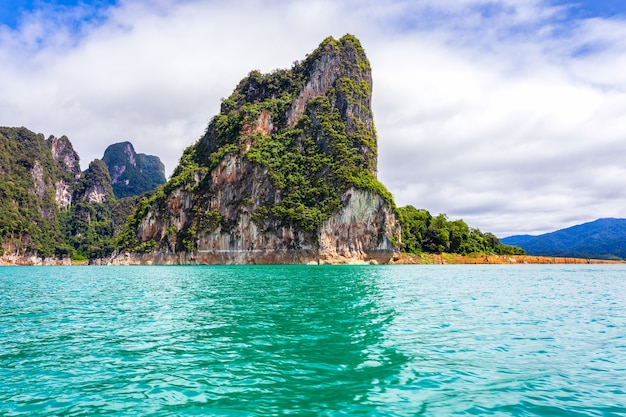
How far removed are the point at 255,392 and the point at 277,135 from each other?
131 m

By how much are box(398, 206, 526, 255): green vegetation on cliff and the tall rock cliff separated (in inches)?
501

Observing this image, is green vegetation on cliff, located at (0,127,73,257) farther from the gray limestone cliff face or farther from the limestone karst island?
the gray limestone cliff face

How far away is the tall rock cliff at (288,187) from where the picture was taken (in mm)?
113688

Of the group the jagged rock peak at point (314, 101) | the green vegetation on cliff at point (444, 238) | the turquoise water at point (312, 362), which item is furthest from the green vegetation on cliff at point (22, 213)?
the turquoise water at point (312, 362)

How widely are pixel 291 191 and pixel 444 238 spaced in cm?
4833

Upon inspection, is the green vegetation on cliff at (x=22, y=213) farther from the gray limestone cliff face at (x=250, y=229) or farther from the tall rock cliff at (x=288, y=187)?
the gray limestone cliff face at (x=250, y=229)

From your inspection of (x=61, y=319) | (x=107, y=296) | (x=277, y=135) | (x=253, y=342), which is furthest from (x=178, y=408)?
(x=277, y=135)

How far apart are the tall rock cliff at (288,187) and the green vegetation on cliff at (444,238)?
1273cm

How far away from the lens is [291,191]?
4793 inches

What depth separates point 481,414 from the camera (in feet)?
24.2

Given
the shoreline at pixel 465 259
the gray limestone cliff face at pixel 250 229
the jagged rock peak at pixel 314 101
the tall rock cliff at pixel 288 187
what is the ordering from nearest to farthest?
the gray limestone cliff face at pixel 250 229 → the shoreline at pixel 465 259 → the tall rock cliff at pixel 288 187 → the jagged rock peak at pixel 314 101

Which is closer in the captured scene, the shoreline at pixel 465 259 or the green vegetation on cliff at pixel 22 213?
the shoreline at pixel 465 259

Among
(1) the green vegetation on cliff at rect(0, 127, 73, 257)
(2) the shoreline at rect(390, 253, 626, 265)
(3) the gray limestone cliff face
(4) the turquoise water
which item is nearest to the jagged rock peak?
(3) the gray limestone cliff face

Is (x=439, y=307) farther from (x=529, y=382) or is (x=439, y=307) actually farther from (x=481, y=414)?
(x=481, y=414)
